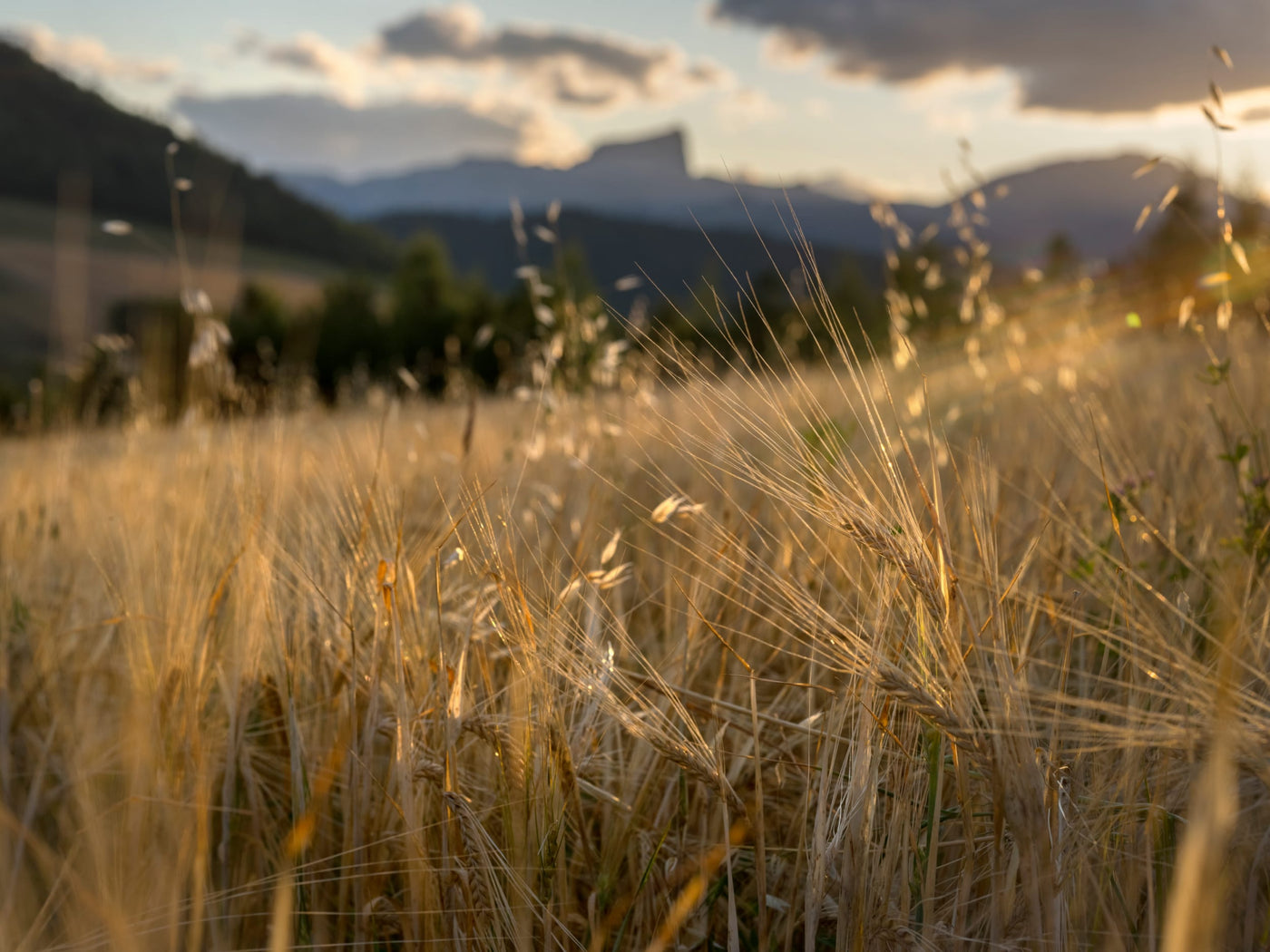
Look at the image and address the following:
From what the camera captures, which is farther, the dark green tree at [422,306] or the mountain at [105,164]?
the mountain at [105,164]

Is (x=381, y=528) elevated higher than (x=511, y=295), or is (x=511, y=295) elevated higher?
(x=511, y=295)

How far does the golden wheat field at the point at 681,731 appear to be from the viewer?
0.81 metres

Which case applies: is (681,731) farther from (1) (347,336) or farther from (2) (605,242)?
(2) (605,242)

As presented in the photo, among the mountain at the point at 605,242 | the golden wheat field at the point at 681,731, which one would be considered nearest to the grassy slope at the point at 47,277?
the golden wheat field at the point at 681,731

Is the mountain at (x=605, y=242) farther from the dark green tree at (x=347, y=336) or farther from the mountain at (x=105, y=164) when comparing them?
the dark green tree at (x=347, y=336)

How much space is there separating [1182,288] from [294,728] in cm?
653

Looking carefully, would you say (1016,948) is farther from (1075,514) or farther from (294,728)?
(1075,514)

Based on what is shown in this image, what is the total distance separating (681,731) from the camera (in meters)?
0.94

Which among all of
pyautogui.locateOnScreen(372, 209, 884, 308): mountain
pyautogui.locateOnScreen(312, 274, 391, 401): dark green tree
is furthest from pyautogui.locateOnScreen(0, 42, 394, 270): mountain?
pyautogui.locateOnScreen(312, 274, 391, 401): dark green tree

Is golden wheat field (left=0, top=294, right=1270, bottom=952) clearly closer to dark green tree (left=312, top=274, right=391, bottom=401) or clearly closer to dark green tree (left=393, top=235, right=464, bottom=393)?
dark green tree (left=393, top=235, right=464, bottom=393)

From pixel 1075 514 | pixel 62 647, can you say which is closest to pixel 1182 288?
pixel 1075 514

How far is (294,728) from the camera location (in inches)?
44.6

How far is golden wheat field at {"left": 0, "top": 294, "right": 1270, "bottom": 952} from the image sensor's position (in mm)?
812

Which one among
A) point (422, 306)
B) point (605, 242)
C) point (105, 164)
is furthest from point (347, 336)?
point (605, 242)
